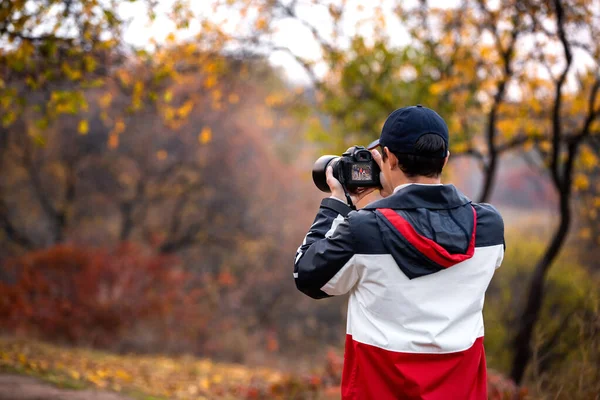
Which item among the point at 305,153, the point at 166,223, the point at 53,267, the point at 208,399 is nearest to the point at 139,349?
the point at 53,267

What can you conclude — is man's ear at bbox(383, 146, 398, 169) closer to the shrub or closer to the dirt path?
the shrub

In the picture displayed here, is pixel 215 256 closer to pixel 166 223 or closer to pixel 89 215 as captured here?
pixel 166 223

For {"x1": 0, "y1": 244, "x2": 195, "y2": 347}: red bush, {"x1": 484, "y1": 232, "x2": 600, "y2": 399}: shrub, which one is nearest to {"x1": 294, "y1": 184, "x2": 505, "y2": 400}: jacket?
{"x1": 484, "y1": 232, "x2": 600, "y2": 399}: shrub

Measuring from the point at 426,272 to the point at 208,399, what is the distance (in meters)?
4.94

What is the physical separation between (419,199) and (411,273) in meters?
0.26

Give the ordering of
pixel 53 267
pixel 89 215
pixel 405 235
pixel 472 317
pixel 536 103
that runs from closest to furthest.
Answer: pixel 405 235 < pixel 472 317 < pixel 536 103 < pixel 53 267 < pixel 89 215

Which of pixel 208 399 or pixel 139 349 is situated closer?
pixel 208 399

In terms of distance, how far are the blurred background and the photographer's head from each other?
6.22 feet

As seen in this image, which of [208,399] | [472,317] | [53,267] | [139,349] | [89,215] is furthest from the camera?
[89,215]

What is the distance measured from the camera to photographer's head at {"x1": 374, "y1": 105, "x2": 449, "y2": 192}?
2.01m

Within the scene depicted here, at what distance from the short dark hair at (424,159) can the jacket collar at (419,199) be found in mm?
73

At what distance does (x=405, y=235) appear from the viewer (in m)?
1.91

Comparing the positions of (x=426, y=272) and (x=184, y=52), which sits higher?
(x=184, y=52)

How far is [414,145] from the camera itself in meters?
2.01
